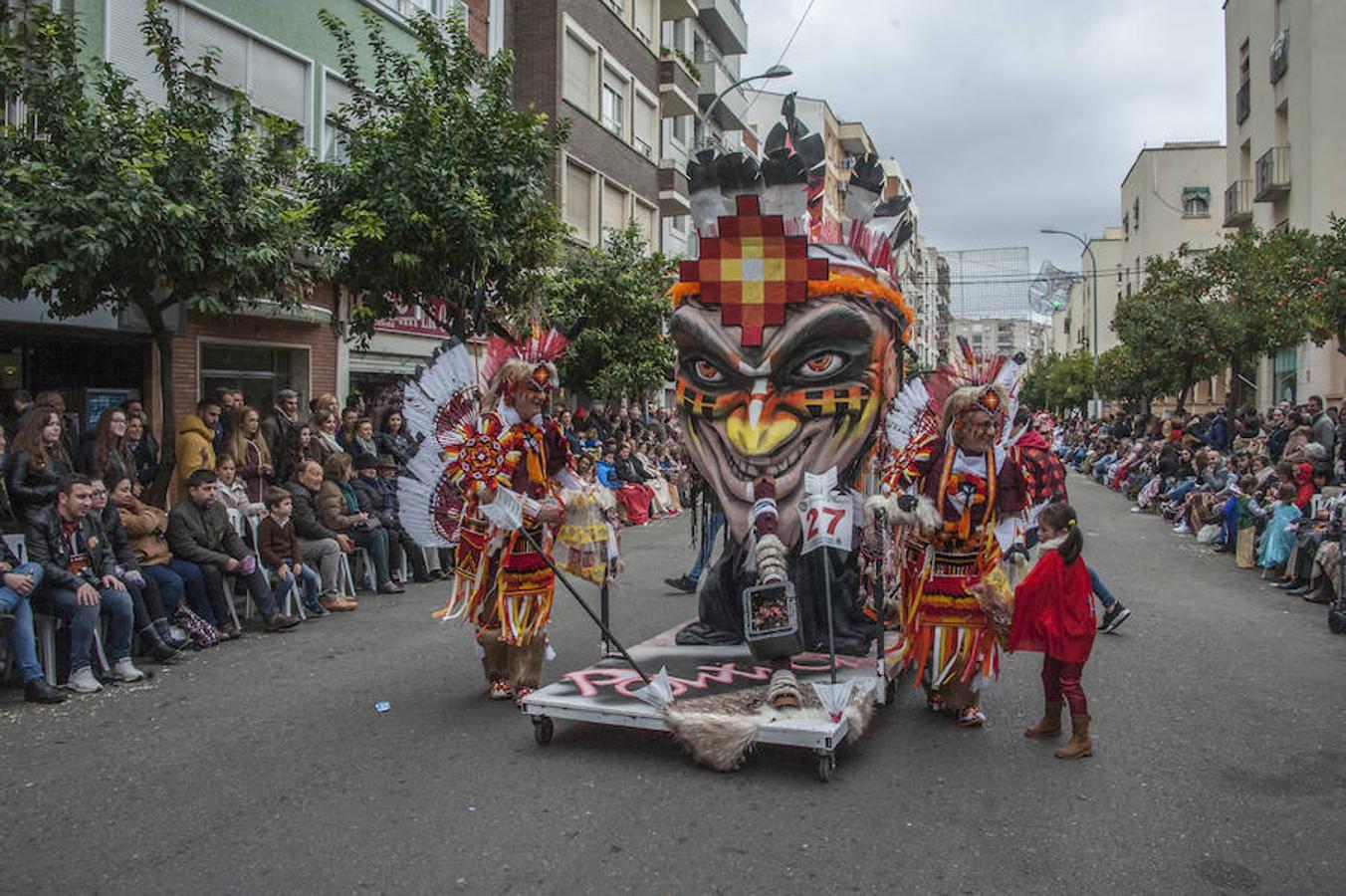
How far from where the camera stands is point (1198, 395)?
34.1 m

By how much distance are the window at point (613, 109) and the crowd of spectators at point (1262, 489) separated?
13338mm

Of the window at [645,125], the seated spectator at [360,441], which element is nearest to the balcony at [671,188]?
the window at [645,125]

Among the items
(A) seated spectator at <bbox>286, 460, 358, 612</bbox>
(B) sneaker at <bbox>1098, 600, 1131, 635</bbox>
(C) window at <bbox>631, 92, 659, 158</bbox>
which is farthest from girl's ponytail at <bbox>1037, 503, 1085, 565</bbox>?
(C) window at <bbox>631, 92, 659, 158</bbox>

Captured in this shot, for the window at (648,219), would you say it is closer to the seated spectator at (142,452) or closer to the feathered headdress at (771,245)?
the seated spectator at (142,452)

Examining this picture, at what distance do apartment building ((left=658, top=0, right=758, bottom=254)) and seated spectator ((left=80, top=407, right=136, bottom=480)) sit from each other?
17.5 m

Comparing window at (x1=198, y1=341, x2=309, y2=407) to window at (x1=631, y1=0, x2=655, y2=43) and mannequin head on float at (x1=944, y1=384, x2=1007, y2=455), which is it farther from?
window at (x1=631, y1=0, x2=655, y2=43)

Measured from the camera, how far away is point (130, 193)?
7.21m

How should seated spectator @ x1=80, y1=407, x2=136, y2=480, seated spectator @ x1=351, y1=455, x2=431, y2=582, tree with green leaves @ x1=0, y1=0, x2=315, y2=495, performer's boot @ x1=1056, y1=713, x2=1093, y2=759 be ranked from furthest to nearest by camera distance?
seated spectator @ x1=351, y1=455, x2=431, y2=582
seated spectator @ x1=80, y1=407, x2=136, y2=480
tree with green leaves @ x1=0, y1=0, x2=315, y2=495
performer's boot @ x1=1056, y1=713, x2=1093, y2=759

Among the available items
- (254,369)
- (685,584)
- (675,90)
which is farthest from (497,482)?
(675,90)

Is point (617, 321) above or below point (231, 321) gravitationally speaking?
above

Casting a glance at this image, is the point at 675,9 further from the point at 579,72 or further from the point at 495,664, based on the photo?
the point at 495,664

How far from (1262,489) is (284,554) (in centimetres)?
1036

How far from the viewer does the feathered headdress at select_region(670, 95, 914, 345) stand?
18.4 ft

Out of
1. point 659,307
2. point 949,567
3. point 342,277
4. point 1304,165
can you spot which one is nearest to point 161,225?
point 342,277
